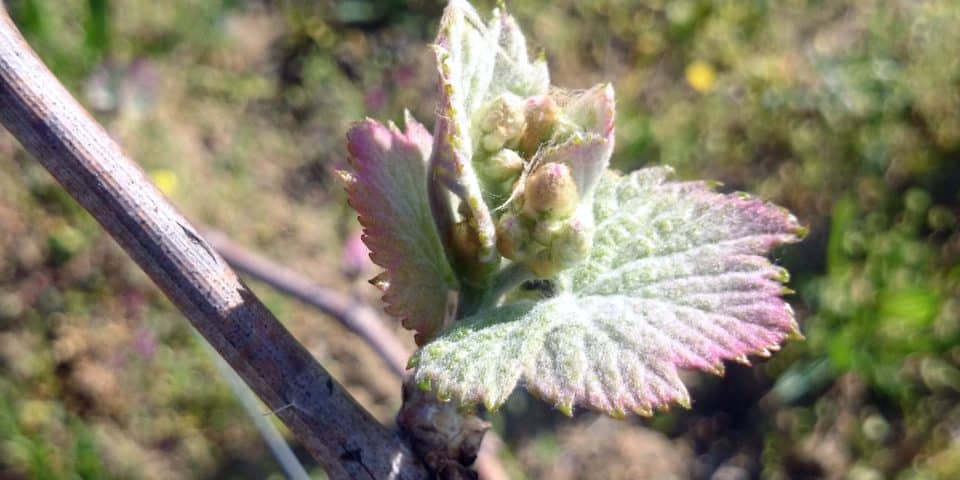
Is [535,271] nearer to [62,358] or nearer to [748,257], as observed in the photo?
[748,257]

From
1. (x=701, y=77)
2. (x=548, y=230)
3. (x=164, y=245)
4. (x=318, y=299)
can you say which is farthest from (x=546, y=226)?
(x=701, y=77)

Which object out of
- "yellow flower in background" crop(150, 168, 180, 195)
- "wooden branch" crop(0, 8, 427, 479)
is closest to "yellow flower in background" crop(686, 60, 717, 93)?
"yellow flower in background" crop(150, 168, 180, 195)

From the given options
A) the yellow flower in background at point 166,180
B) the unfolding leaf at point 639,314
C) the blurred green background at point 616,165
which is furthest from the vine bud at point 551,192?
the yellow flower in background at point 166,180

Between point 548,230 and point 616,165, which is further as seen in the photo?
point 616,165

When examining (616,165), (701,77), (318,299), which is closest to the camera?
(318,299)

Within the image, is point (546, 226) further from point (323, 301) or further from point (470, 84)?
point (323, 301)

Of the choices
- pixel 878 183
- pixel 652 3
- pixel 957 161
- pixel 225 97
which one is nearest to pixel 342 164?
pixel 225 97

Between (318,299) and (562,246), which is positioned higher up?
(318,299)
